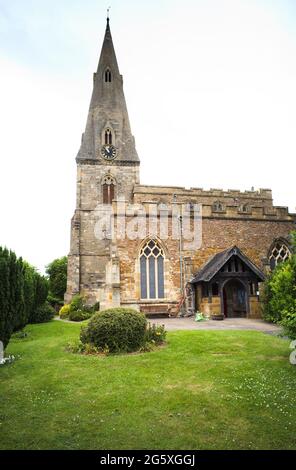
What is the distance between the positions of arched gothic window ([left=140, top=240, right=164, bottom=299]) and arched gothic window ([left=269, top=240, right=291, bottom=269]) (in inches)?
325

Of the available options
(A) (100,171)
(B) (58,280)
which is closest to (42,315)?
(A) (100,171)

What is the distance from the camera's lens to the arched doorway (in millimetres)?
20344

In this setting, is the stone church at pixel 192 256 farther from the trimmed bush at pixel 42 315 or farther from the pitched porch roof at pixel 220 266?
the trimmed bush at pixel 42 315

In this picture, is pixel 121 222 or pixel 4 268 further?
pixel 121 222

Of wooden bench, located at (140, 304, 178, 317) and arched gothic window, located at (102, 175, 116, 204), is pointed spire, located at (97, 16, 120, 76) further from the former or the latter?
wooden bench, located at (140, 304, 178, 317)

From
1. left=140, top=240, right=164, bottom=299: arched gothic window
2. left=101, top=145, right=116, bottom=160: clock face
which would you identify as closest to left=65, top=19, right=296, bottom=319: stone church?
left=140, top=240, right=164, bottom=299: arched gothic window

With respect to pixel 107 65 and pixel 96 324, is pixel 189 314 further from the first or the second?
pixel 107 65

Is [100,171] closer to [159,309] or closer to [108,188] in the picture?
[108,188]

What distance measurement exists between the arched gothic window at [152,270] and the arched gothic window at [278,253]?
825 cm

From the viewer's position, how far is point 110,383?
741cm
